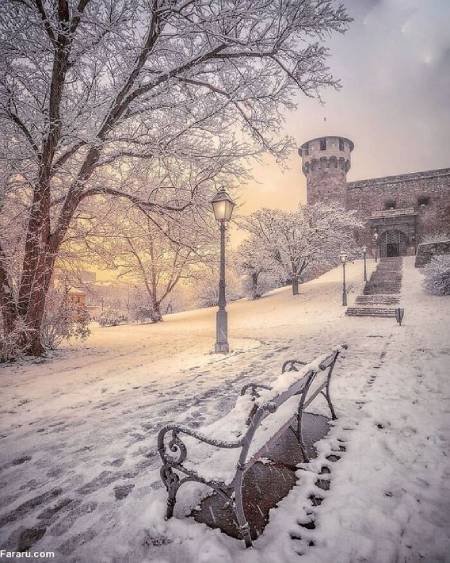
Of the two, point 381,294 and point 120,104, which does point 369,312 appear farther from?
point 120,104

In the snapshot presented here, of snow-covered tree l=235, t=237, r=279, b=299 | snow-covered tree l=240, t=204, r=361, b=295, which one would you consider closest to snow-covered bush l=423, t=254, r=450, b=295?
snow-covered tree l=240, t=204, r=361, b=295

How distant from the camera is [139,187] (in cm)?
895

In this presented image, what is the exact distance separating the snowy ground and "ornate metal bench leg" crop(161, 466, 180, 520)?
8 centimetres

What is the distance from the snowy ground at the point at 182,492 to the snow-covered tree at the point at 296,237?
1849cm

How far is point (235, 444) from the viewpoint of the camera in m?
2.02

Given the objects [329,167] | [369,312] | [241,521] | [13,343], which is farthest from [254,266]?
[241,521]

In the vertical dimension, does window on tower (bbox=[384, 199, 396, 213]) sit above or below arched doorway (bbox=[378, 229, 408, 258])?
above

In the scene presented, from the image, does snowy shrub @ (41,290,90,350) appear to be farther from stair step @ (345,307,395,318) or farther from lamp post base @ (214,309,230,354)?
stair step @ (345,307,395,318)

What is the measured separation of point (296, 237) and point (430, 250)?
11.6m

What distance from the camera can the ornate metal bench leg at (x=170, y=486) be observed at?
217 centimetres

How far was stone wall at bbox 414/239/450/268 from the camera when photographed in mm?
23891

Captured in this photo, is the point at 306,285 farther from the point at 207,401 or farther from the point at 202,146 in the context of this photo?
the point at 207,401

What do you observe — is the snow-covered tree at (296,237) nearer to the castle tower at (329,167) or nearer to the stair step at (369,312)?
the stair step at (369,312)

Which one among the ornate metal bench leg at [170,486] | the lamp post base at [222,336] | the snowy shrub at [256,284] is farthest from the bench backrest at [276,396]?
the snowy shrub at [256,284]
